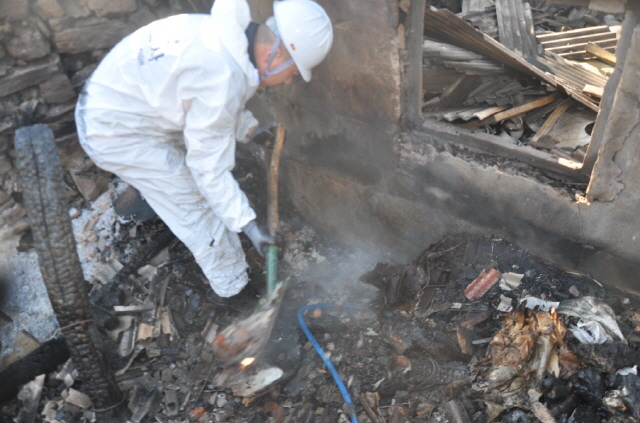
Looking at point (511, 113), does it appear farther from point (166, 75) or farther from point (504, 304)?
point (166, 75)

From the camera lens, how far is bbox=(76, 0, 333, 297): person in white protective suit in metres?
3.20

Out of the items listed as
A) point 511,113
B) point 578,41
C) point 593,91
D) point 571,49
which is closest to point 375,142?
point 511,113

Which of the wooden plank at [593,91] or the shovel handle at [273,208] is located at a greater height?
the wooden plank at [593,91]

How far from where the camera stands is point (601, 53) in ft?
18.4

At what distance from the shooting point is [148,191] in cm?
404

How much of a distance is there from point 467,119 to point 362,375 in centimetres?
219

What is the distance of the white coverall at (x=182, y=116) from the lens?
321 cm

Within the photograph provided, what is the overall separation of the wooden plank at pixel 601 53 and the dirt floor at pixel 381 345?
307cm

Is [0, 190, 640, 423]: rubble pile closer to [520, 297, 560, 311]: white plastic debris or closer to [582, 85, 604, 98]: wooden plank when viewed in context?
[520, 297, 560, 311]: white plastic debris

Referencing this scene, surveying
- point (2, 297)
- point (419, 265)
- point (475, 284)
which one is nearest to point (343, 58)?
point (419, 265)

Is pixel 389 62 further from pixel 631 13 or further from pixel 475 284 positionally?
pixel 475 284

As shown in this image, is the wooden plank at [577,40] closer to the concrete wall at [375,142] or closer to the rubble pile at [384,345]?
the concrete wall at [375,142]

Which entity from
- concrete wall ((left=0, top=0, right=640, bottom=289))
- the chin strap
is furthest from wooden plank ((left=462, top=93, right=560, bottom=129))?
the chin strap

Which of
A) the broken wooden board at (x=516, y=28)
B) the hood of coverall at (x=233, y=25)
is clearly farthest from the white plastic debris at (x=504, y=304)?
the broken wooden board at (x=516, y=28)
